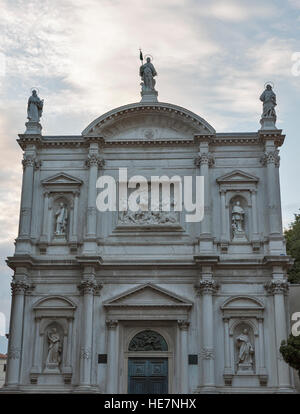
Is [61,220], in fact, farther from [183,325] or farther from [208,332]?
[208,332]

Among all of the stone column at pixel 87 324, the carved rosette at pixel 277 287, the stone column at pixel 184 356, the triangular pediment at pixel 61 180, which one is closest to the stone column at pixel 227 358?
the stone column at pixel 184 356

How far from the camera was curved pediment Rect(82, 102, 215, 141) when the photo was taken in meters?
29.1

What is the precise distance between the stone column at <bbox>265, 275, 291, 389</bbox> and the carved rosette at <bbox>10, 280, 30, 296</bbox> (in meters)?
9.45

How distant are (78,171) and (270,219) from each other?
325 inches

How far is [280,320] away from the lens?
2608 cm

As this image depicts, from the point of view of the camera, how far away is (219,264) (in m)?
27.1

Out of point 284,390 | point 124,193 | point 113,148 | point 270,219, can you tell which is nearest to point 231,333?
point 284,390

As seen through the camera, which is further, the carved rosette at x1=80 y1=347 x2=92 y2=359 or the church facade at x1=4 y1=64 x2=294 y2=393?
the church facade at x1=4 y1=64 x2=294 y2=393

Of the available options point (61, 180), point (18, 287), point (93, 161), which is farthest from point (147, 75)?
point (18, 287)

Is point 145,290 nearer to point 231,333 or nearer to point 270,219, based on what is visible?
point 231,333

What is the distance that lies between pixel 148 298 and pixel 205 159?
6.22 meters

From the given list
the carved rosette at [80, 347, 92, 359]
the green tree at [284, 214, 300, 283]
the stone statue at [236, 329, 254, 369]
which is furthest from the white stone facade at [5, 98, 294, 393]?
the green tree at [284, 214, 300, 283]

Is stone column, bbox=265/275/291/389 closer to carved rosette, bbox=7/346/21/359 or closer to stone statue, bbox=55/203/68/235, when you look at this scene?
stone statue, bbox=55/203/68/235

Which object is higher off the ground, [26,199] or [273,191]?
[273,191]
